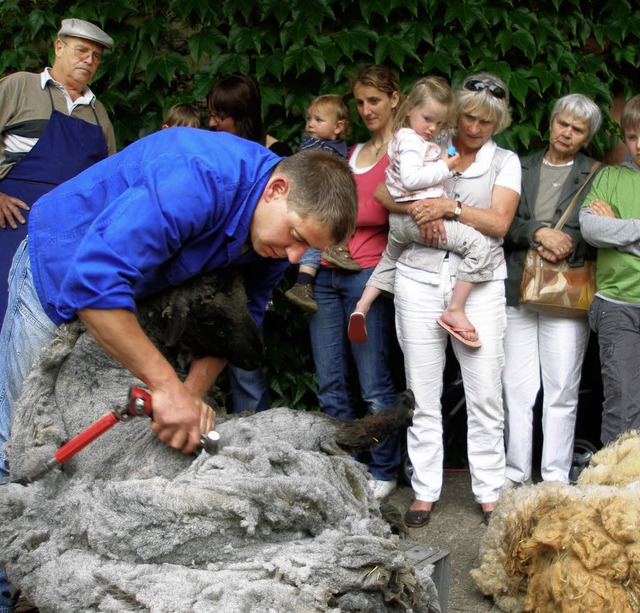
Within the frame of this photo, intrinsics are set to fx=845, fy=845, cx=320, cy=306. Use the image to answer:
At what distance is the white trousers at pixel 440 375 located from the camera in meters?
4.19

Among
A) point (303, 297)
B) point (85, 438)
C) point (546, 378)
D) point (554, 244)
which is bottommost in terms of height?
point (546, 378)

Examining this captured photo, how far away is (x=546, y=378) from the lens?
4488 millimetres

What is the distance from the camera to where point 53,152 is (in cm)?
419

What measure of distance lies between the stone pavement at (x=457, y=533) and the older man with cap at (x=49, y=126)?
7.94 feet

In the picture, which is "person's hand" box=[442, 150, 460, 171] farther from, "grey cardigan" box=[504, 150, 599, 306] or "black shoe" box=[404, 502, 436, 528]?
"black shoe" box=[404, 502, 436, 528]

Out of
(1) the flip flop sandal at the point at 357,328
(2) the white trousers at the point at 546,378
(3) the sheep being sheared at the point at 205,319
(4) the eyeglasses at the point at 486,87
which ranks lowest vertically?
(2) the white trousers at the point at 546,378

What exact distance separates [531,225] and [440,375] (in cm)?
91

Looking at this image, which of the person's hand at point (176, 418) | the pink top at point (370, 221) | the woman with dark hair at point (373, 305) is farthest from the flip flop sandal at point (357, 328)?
the person's hand at point (176, 418)

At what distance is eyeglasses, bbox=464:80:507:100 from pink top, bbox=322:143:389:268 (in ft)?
1.82

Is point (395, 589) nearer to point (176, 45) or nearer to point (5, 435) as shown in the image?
point (5, 435)

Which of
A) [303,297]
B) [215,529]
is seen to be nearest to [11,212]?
[303,297]

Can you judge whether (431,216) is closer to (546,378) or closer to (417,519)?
(546,378)

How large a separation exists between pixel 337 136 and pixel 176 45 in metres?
1.39

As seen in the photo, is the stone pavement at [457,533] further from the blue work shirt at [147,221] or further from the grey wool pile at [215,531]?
the blue work shirt at [147,221]
